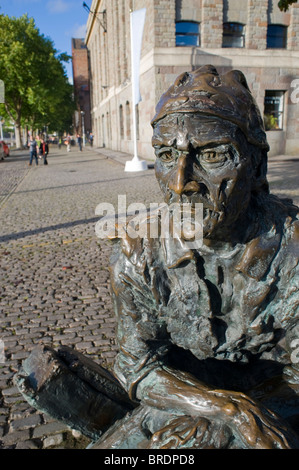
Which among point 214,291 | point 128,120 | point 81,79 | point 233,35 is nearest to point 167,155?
point 214,291

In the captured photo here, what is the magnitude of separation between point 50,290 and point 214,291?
13.0 feet

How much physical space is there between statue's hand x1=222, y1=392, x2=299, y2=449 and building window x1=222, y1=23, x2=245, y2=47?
70.3 feet

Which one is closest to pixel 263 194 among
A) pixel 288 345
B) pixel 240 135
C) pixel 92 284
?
pixel 240 135

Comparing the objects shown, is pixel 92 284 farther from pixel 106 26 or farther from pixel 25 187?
pixel 106 26

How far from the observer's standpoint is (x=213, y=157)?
1630mm

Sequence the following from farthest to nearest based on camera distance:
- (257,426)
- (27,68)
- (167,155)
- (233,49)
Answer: (27,68)
(233,49)
(167,155)
(257,426)

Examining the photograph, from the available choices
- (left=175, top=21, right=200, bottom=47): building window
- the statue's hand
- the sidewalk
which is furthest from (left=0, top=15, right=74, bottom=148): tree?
the statue's hand

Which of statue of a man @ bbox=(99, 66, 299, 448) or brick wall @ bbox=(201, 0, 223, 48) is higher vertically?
brick wall @ bbox=(201, 0, 223, 48)

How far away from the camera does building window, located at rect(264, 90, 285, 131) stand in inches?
835

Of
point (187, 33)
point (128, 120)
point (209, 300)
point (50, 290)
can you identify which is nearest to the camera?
point (209, 300)

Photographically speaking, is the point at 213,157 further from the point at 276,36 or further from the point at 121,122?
the point at 121,122

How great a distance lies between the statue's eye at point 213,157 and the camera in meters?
1.62

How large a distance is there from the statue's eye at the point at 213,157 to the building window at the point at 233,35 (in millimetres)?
20945

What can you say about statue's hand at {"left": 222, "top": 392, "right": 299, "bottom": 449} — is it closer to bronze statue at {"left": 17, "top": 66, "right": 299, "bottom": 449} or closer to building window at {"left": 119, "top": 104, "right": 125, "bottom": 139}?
bronze statue at {"left": 17, "top": 66, "right": 299, "bottom": 449}
